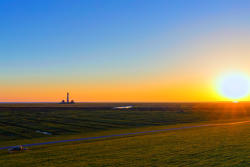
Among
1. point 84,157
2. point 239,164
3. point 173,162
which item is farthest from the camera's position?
point 84,157

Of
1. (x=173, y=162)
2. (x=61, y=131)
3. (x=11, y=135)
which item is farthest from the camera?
(x=61, y=131)

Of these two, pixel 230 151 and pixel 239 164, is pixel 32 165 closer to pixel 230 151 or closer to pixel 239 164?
pixel 239 164

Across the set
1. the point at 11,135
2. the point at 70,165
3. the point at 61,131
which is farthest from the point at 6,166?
the point at 61,131

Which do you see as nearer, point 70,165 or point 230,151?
point 70,165

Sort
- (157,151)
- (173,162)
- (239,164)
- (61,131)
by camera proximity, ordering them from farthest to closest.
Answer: (61,131) → (157,151) → (173,162) → (239,164)

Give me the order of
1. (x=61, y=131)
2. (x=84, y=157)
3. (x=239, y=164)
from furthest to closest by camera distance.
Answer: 1. (x=61, y=131)
2. (x=84, y=157)
3. (x=239, y=164)

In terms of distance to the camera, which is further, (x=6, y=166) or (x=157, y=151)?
(x=157, y=151)

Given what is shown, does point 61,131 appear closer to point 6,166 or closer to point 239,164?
point 6,166

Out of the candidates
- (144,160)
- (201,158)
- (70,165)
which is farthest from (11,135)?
(201,158)
